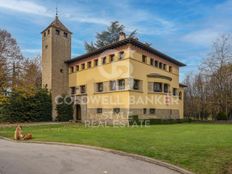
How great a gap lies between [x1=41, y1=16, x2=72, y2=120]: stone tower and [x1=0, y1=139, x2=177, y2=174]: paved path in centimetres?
3092

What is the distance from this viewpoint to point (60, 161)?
1084 centimetres

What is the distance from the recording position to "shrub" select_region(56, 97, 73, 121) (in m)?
42.4

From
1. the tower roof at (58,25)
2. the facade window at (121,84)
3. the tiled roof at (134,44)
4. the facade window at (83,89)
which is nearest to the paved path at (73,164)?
the facade window at (121,84)

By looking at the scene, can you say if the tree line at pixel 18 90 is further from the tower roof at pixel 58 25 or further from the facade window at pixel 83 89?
the tower roof at pixel 58 25

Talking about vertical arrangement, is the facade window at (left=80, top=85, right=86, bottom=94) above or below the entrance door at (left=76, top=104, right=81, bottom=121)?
above

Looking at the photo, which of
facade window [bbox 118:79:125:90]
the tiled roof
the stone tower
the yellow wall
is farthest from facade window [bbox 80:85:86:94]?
facade window [bbox 118:79:125:90]

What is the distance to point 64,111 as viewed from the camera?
4278cm

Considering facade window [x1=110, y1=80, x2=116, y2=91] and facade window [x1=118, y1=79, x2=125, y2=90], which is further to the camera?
facade window [x1=110, y1=80, x2=116, y2=91]

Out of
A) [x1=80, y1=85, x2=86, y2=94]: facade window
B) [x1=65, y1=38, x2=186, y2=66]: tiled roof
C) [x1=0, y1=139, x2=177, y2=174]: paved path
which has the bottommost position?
[x1=0, y1=139, x2=177, y2=174]: paved path

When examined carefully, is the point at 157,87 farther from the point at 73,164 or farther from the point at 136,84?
the point at 73,164

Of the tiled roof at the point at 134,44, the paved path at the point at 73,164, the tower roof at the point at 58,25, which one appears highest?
the tower roof at the point at 58,25

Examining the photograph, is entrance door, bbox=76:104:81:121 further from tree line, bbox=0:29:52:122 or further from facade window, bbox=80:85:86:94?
tree line, bbox=0:29:52:122

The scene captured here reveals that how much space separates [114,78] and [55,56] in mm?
11683

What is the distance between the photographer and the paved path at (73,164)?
30.3ft
